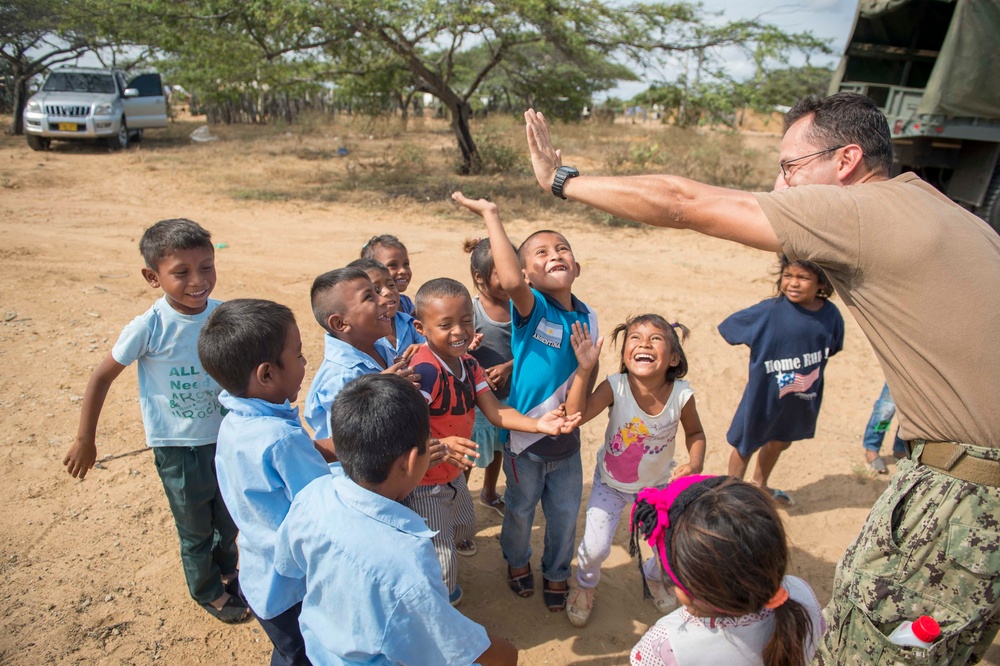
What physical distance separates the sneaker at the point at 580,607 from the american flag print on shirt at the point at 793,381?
150 centimetres

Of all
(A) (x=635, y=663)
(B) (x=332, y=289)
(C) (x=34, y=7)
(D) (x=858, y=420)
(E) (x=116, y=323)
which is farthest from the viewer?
(C) (x=34, y=7)

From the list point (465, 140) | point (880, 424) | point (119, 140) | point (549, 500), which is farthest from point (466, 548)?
point (119, 140)

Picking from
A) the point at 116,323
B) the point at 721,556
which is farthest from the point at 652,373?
the point at 116,323

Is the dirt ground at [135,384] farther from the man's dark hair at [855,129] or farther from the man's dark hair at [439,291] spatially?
the man's dark hair at [855,129]

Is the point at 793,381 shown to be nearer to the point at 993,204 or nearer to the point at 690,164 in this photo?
the point at 993,204

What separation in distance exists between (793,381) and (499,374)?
5.27 feet

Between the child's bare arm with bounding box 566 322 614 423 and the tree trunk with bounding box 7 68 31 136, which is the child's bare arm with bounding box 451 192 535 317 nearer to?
the child's bare arm with bounding box 566 322 614 423

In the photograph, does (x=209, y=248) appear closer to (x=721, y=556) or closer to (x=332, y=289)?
(x=332, y=289)

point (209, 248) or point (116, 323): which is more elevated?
point (209, 248)

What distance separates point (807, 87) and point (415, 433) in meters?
21.5

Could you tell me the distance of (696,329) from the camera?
19.9ft

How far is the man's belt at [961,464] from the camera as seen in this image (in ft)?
5.58

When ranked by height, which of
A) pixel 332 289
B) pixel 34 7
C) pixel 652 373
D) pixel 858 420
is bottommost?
pixel 858 420

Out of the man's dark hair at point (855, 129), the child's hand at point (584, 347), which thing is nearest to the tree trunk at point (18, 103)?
the child's hand at point (584, 347)
